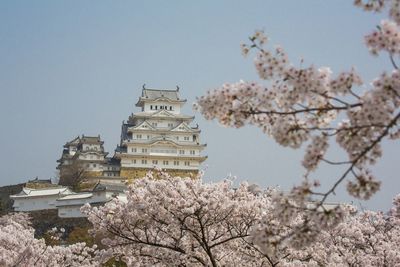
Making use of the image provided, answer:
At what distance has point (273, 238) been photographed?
4.54 m

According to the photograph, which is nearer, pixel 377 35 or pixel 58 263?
pixel 377 35

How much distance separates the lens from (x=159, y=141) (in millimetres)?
59219

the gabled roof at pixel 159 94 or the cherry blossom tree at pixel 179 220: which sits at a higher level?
the gabled roof at pixel 159 94

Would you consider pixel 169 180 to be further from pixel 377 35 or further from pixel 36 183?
pixel 36 183

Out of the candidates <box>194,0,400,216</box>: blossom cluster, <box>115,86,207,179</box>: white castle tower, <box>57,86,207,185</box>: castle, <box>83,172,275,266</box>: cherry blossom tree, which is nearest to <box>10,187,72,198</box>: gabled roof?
<box>57,86,207,185</box>: castle

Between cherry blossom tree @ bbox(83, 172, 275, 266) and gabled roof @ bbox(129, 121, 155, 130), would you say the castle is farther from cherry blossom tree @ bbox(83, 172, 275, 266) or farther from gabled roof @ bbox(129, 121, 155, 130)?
cherry blossom tree @ bbox(83, 172, 275, 266)

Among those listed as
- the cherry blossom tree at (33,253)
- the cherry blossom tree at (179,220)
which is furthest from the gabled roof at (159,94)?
the cherry blossom tree at (179,220)

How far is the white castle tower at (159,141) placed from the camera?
58531 mm

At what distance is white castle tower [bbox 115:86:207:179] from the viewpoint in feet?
192

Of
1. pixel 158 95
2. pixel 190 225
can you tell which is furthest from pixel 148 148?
pixel 190 225

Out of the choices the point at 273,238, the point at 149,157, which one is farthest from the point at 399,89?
the point at 149,157

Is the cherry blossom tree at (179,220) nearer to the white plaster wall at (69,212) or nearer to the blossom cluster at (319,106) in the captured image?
the blossom cluster at (319,106)

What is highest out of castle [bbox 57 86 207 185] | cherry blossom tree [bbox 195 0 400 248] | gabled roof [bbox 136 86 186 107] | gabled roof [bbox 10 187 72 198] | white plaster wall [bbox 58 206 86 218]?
gabled roof [bbox 136 86 186 107]

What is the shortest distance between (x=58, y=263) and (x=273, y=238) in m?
16.8
